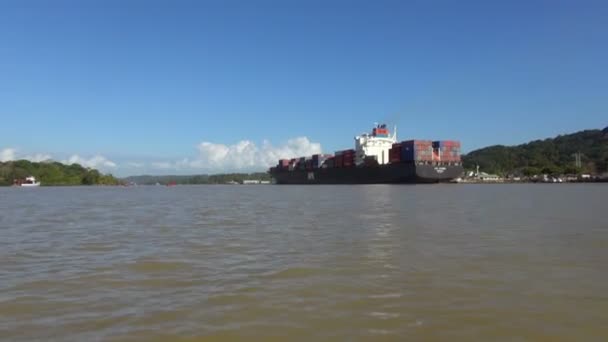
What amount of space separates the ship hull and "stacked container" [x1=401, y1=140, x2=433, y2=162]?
1.21 meters

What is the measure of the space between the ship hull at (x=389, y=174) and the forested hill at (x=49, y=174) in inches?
3471

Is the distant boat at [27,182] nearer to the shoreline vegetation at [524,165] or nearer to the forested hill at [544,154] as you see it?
the shoreline vegetation at [524,165]

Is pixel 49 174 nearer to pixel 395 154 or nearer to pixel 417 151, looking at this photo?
pixel 395 154

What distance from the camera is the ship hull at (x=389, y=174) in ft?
217

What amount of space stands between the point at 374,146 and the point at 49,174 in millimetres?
107300

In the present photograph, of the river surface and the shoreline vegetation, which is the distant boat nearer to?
the shoreline vegetation

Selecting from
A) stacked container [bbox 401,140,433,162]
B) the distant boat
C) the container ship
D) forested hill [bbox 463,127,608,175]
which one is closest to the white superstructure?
the container ship

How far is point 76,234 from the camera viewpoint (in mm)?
12516

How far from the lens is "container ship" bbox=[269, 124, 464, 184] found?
66.8m

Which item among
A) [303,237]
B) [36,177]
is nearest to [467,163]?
[36,177]

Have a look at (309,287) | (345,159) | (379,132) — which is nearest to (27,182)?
(345,159)

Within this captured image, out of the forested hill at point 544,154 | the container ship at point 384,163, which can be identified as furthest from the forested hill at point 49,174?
the forested hill at point 544,154

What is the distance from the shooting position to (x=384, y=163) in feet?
252

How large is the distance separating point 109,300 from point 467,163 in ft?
611
